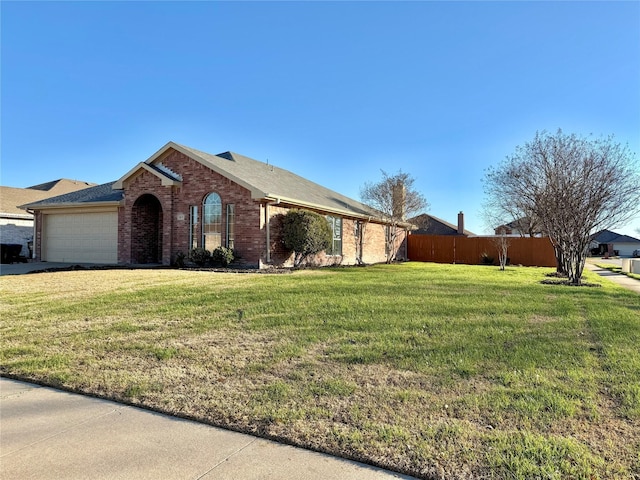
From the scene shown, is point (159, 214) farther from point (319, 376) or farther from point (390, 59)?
point (319, 376)

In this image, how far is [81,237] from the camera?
19.1 meters

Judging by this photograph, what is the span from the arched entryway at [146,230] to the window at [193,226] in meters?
2.65

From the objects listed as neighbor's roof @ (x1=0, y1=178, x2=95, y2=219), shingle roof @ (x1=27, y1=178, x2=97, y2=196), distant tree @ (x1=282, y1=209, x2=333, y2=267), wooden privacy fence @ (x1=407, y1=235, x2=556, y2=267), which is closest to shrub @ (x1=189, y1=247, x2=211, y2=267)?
distant tree @ (x1=282, y1=209, x2=333, y2=267)

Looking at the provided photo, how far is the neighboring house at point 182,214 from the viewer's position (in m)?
15.3

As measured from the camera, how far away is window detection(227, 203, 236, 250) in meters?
15.6

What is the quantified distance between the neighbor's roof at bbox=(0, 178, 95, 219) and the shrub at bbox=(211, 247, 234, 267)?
1213cm

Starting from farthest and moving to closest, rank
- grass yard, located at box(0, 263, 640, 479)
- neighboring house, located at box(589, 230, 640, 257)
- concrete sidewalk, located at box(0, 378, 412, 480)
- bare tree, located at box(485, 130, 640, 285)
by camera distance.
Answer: neighboring house, located at box(589, 230, 640, 257)
bare tree, located at box(485, 130, 640, 285)
grass yard, located at box(0, 263, 640, 479)
concrete sidewalk, located at box(0, 378, 412, 480)

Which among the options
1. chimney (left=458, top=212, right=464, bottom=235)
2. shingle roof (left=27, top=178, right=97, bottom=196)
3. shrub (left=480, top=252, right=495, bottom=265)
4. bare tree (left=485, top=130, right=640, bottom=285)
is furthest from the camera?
chimney (left=458, top=212, right=464, bottom=235)

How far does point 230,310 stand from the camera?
7168 mm

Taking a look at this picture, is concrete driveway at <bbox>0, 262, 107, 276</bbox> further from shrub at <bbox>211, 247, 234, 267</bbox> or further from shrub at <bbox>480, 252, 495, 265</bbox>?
shrub at <bbox>480, 252, 495, 265</bbox>

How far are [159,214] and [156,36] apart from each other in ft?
28.8

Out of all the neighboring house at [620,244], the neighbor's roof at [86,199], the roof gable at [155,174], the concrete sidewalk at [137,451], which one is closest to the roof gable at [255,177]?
the roof gable at [155,174]

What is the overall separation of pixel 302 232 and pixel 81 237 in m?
11.0

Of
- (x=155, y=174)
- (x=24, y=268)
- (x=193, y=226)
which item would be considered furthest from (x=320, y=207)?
(x=24, y=268)
